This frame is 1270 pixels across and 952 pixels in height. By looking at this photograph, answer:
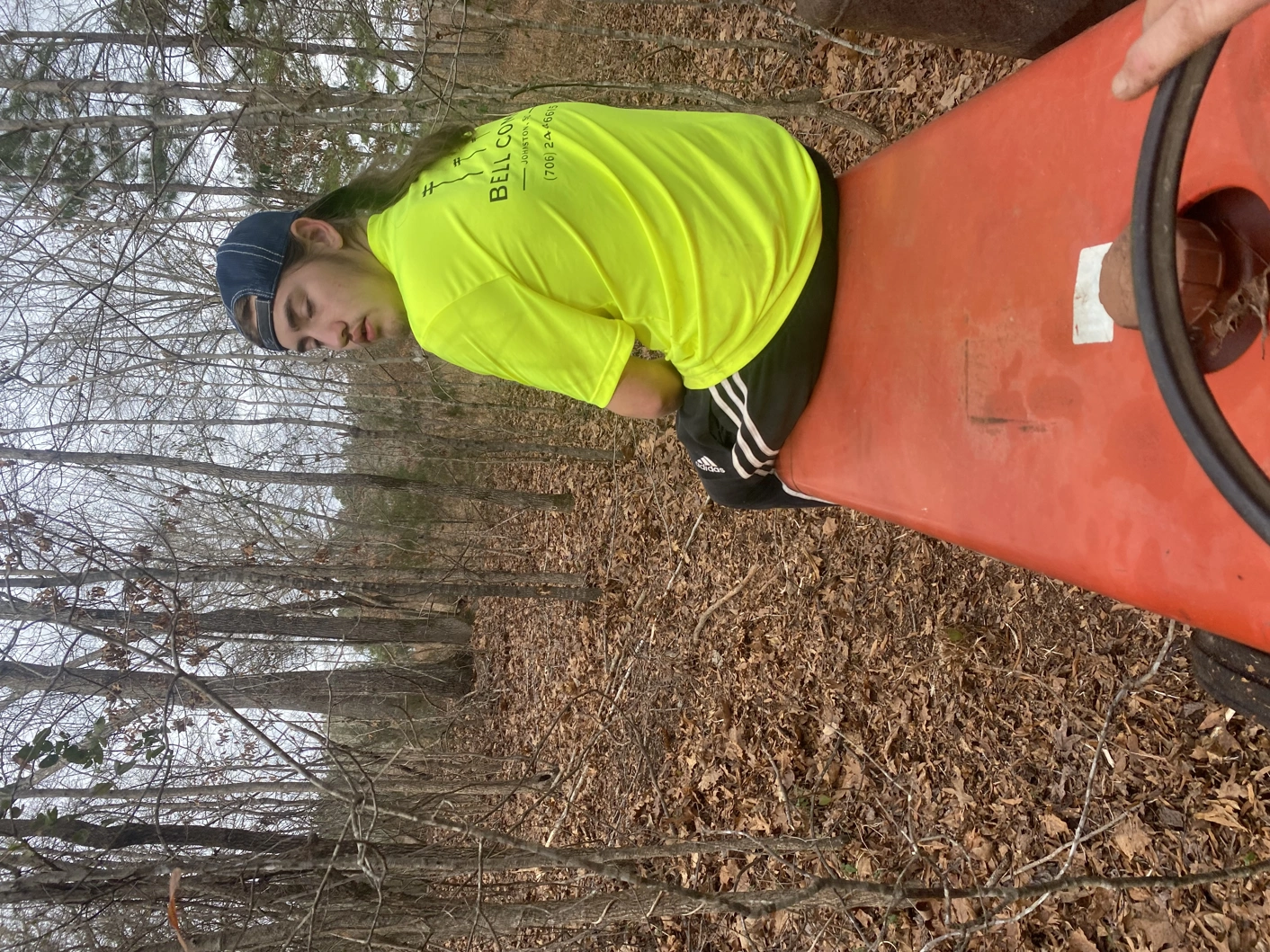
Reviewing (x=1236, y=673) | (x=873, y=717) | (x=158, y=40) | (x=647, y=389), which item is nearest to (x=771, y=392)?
(x=647, y=389)

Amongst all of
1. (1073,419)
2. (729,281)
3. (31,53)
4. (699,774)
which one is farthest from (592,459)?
(1073,419)

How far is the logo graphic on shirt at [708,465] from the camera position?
257 cm

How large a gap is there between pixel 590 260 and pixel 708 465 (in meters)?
0.89

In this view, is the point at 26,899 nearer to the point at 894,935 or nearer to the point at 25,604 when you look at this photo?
the point at 25,604

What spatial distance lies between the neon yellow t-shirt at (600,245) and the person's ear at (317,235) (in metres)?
0.23

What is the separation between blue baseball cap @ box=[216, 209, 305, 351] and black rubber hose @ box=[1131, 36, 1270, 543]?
6.86 feet

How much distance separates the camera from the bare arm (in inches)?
89.4

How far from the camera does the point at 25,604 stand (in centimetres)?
464

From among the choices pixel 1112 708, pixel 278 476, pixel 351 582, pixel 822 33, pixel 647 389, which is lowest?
pixel 351 582

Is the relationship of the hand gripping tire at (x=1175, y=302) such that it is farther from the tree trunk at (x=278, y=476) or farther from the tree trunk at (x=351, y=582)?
the tree trunk at (x=278, y=476)

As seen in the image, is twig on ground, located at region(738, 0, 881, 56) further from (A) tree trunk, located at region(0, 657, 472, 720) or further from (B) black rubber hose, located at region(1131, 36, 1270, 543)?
(A) tree trunk, located at region(0, 657, 472, 720)

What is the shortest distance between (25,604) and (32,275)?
1.96 m

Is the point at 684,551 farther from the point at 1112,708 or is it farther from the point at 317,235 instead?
the point at 317,235

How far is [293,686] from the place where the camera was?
7164mm
